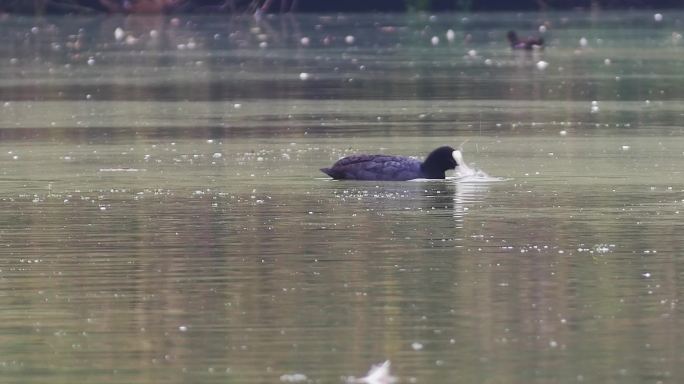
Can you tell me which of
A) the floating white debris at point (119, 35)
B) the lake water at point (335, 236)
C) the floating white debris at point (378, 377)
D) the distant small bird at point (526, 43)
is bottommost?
the floating white debris at point (378, 377)

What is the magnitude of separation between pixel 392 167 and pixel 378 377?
8136 millimetres

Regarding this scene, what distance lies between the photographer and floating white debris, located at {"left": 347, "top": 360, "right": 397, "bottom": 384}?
745 centimetres

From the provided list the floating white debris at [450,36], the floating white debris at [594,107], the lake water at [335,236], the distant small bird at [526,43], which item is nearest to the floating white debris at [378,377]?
the lake water at [335,236]

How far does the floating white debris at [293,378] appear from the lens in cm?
757

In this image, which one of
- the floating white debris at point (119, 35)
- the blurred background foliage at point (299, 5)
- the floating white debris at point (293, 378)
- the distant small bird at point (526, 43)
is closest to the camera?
the floating white debris at point (293, 378)

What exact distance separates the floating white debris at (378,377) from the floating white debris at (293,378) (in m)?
0.17

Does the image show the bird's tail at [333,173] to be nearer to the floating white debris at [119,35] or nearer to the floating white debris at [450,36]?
the floating white debris at [450,36]

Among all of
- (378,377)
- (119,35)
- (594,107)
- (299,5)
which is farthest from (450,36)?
(378,377)

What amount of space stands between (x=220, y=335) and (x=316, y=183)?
22.1 feet

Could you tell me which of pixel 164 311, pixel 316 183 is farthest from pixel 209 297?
pixel 316 183

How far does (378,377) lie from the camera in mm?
7465

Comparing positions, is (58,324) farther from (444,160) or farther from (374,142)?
(374,142)

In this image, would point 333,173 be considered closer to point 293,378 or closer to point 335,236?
point 335,236

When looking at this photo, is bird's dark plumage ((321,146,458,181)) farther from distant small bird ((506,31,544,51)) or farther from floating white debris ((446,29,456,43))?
floating white debris ((446,29,456,43))
